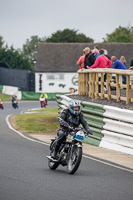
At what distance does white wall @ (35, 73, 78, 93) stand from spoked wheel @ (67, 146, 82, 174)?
77.2 metres

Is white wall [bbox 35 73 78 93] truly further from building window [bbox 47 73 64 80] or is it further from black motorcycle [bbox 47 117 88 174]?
black motorcycle [bbox 47 117 88 174]

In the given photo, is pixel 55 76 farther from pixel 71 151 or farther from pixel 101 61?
pixel 71 151

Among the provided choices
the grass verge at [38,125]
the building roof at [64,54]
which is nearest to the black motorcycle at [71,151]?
the grass verge at [38,125]

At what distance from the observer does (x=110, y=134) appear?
17.2 meters

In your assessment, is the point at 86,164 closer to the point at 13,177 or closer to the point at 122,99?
the point at 13,177

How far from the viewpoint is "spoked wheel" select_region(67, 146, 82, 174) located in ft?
37.9

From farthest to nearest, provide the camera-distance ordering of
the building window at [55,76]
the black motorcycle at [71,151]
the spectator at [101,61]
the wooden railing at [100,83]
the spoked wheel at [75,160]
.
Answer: the building window at [55,76] → the spectator at [101,61] → the wooden railing at [100,83] → the black motorcycle at [71,151] → the spoked wheel at [75,160]

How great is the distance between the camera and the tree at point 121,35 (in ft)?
413

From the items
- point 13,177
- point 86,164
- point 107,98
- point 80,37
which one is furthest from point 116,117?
point 80,37

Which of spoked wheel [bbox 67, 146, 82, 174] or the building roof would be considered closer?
spoked wheel [bbox 67, 146, 82, 174]

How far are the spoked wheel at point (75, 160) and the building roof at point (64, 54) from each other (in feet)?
257

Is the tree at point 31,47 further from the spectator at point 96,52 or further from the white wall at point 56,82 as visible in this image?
the spectator at point 96,52

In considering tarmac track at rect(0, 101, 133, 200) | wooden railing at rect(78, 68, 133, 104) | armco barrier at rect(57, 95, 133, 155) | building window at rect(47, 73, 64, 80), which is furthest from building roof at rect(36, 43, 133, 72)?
tarmac track at rect(0, 101, 133, 200)

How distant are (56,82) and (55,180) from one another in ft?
261
